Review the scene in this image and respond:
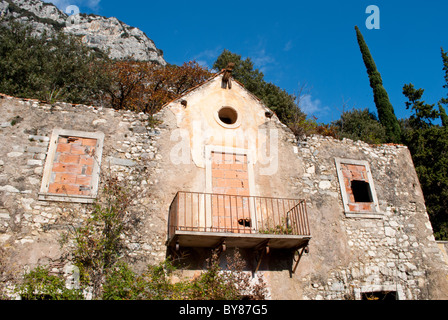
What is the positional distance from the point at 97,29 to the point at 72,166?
143 ft

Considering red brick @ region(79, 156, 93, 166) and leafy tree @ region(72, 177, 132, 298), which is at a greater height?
red brick @ region(79, 156, 93, 166)

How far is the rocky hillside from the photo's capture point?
137 ft

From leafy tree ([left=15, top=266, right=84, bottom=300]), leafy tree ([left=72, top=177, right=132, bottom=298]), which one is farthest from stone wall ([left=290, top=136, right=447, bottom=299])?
→ leafy tree ([left=15, top=266, right=84, bottom=300])

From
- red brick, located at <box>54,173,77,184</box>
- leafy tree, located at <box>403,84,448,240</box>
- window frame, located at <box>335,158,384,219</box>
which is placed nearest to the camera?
red brick, located at <box>54,173,77,184</box>

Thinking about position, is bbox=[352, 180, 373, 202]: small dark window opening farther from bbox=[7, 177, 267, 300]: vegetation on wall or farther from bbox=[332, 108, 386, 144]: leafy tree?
bbox=[332, 108, 386, 144]: leafy tree

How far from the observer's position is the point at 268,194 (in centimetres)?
1076

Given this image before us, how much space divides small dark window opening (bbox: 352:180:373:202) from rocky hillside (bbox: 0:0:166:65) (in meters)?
33.2

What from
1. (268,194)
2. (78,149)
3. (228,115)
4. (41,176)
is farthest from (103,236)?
(228,115)

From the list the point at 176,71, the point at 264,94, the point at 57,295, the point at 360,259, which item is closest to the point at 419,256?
the point at 360,259

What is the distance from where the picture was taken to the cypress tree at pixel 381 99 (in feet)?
87.3

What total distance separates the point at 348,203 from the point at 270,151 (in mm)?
3038

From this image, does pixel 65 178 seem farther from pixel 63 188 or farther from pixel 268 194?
pixel 268 194

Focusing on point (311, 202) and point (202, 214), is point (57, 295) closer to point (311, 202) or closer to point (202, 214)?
point (202, 214)

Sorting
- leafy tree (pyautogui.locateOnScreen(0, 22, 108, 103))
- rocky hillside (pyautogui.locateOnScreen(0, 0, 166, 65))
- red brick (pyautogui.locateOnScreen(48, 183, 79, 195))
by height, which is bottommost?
red brick (pyautogui.locateOnScreen(48, 183, 79, 195))
